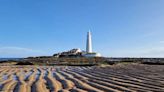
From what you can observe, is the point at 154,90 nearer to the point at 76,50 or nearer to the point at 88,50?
the point at 88,50

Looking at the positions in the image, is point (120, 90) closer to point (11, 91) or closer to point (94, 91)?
point (94, 91)

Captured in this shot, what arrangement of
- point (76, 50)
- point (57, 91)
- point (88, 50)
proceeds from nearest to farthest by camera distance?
1. point (57, 91)
2. point (88, 50)
3. point (76, 50)

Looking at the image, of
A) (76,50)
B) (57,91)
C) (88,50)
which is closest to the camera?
(57,91)

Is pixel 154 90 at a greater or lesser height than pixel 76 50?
lesser

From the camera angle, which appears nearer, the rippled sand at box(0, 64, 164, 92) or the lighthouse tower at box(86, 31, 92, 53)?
the rippled sand at box(0, 64, 164, 92)

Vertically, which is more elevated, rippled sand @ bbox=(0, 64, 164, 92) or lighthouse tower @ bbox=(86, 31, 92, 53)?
lighthouse tower @ bbox=(86, 31, 92, 53)

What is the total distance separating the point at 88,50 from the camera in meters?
79.3

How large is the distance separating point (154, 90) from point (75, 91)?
7.41 ft

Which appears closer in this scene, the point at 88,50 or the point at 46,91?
the point at 46,91

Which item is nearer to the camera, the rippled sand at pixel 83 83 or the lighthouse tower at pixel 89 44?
the rippled sand at pixel 83 83

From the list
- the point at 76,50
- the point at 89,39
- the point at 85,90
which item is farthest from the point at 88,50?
the point at 85,90

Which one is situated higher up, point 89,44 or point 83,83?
point 89,44

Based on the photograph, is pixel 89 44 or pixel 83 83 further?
pixel 89 44

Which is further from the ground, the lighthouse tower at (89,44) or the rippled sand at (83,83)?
the lighthouse tower at (89,44)
